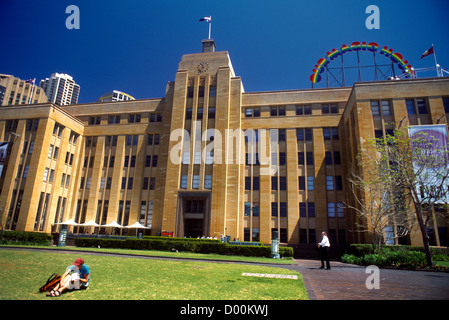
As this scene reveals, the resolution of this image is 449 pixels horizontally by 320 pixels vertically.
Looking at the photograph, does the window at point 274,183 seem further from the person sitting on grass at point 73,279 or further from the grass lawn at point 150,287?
the person sitting on grass at point 73,279

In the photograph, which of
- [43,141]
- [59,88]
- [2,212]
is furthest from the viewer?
[59,88]

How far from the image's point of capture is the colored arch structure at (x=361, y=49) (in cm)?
3959

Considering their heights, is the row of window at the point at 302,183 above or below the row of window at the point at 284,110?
below

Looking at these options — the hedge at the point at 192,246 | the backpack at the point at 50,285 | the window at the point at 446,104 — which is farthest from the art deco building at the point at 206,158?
the backpack at the point at 50,285

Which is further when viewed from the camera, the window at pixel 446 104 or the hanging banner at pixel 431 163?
the window at pixel 446 104

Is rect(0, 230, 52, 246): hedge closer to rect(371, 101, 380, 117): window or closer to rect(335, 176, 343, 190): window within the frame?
rect(335, 176, 343, 190): window

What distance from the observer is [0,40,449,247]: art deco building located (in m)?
37.7

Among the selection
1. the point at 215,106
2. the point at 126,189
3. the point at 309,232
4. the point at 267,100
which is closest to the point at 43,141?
the point at 126,189

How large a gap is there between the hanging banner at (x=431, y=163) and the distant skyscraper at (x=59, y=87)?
166 meters

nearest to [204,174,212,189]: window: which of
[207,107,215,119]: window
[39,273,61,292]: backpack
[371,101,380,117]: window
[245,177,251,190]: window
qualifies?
[245,177,251,190]: window

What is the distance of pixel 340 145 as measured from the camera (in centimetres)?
3953
